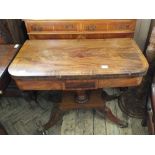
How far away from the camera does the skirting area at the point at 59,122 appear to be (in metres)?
1.44

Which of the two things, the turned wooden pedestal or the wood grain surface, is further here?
the turned wooden pedestal

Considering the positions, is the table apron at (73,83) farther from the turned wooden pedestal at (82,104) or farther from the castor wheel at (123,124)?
the castor wheel at (123,124)

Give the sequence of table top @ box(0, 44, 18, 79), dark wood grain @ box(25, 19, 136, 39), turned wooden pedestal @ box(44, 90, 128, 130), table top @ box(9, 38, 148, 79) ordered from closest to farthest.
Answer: table top @ box(9, 38, 148, 79) < table top @ box(0, 44, 18, 79) < dark wood grain @ box(25, 19, 136, 39) < turned wooden pedestal @ box(44, 90, 128, 130)

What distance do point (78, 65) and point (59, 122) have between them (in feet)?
2.24


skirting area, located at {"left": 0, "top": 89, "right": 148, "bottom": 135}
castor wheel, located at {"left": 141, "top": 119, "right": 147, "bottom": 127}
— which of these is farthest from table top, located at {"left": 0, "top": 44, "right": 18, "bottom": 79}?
castor wheel, located at {"left": 141, "top": 119, "right": 147, "bottom": 127}

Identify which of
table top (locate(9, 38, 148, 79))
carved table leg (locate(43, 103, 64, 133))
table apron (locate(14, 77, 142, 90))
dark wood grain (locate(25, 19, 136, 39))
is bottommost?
carved table leg (locate(43, 103, 64, 133))

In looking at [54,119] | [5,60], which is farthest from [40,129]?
[5,60]

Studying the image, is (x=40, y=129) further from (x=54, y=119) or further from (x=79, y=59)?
(x=79, y=59)

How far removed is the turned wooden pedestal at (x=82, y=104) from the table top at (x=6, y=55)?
0.51 m

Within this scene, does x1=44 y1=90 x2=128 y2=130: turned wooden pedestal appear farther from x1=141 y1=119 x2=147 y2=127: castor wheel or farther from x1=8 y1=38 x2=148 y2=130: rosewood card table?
x1=8 y1=38 x2=148 y2=130: rosewood card table

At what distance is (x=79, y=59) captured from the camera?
1075 mm

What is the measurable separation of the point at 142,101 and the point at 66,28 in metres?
0.88

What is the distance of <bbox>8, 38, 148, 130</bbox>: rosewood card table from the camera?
978 millimetres
